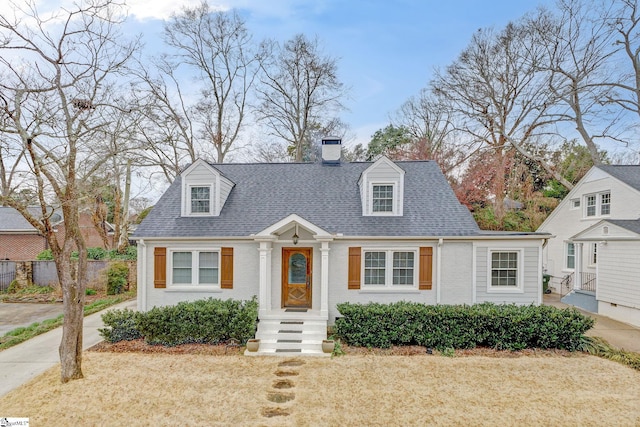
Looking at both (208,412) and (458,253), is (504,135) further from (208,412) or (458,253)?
(208,412)

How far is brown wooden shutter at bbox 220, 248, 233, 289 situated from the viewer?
33.9 feet

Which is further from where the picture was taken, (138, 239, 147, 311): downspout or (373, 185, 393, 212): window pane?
(373, 185, 393, 212): window pane

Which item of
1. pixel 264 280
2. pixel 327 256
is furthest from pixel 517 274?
pixel 264 280

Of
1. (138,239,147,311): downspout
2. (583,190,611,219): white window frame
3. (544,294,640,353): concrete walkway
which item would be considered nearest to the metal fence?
(138,239,147,311): downspout

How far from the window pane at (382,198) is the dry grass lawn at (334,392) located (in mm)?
4897

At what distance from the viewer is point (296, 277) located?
10742 mm

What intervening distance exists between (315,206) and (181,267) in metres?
5.03

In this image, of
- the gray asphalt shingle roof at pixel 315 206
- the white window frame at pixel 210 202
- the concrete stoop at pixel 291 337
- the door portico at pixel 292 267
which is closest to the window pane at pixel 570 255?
the gray asphalt shingle roof at pixel 315 206

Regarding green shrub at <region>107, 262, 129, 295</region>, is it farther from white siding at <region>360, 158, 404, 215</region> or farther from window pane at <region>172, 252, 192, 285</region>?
white siding at <region>360, 158, 404, 215</region>

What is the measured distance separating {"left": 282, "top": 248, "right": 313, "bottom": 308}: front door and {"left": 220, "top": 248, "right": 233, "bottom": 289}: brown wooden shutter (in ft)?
5.69

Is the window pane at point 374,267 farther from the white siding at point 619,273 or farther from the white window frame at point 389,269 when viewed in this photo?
the white siding at point 619,273

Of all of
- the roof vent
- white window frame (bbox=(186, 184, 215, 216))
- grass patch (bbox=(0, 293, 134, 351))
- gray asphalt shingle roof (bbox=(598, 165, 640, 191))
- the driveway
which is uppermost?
the roof vent

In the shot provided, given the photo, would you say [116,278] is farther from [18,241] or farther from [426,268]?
[426,268]

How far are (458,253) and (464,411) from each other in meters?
5.42
